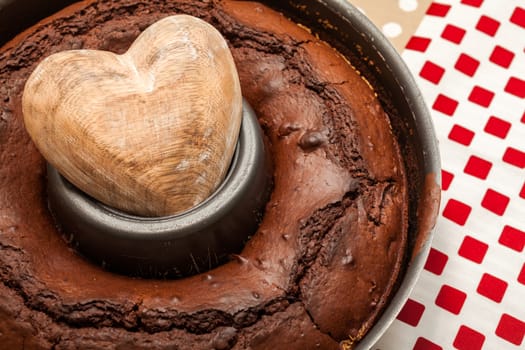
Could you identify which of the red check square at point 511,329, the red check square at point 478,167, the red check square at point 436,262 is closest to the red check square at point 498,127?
the red check square at point 478,167

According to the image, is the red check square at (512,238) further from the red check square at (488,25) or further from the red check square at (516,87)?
the red check square at (488,25)

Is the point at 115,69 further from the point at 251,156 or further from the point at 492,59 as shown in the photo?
the point at 492,59

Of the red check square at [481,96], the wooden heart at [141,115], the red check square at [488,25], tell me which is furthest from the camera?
the red check square at [488,25]

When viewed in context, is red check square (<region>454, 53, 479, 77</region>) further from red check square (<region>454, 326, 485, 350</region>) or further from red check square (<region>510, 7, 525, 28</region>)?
red check square (<region>454, 326, 485, 350</region>)

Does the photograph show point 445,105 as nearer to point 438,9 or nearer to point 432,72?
point 432,72

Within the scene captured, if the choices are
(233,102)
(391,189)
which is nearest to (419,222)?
(391,189)

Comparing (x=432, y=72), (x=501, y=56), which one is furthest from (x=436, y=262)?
(x=501, y=56)

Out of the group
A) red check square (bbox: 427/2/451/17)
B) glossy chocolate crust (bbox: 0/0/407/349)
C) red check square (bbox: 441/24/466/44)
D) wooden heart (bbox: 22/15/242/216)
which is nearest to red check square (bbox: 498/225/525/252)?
glossy chocolate crust (bbox: 0/0/407/349)
